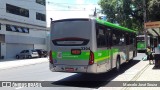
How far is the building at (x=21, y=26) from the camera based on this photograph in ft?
150

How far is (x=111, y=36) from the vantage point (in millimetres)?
15977

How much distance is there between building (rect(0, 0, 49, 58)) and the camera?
4566cm

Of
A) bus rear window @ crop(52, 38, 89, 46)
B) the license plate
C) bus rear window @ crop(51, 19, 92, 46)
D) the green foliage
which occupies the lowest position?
the license plate

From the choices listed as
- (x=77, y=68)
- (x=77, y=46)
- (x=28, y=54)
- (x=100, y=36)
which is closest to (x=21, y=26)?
(x=28, y=54)

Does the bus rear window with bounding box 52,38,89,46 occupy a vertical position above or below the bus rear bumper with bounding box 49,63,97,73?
above

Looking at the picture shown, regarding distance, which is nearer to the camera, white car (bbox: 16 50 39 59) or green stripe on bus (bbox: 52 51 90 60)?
green stripe on bus (bbox: 52 51 90 60)

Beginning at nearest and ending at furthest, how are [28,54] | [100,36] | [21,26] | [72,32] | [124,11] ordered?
Result: 1. [72,32]
2. [100,36]
3. [28,54]
4. [21,26]
5. [124,11]

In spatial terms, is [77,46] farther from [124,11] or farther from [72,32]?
[124,11]

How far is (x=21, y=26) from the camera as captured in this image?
49.9m

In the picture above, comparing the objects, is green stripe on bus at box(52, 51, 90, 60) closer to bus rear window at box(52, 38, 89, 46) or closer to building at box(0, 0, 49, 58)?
bus rear window at box(52, 38, 89, 46)

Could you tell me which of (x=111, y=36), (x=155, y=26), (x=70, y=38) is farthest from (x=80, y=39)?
(x=155, y=26)

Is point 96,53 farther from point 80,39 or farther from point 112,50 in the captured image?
point 112,50

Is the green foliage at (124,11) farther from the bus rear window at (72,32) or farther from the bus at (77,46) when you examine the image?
the bus rear window at (72,32)

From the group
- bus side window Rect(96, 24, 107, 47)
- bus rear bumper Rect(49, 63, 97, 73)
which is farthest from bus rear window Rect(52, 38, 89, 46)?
bus rear bumper Rect(49, 63, 97, 73)
